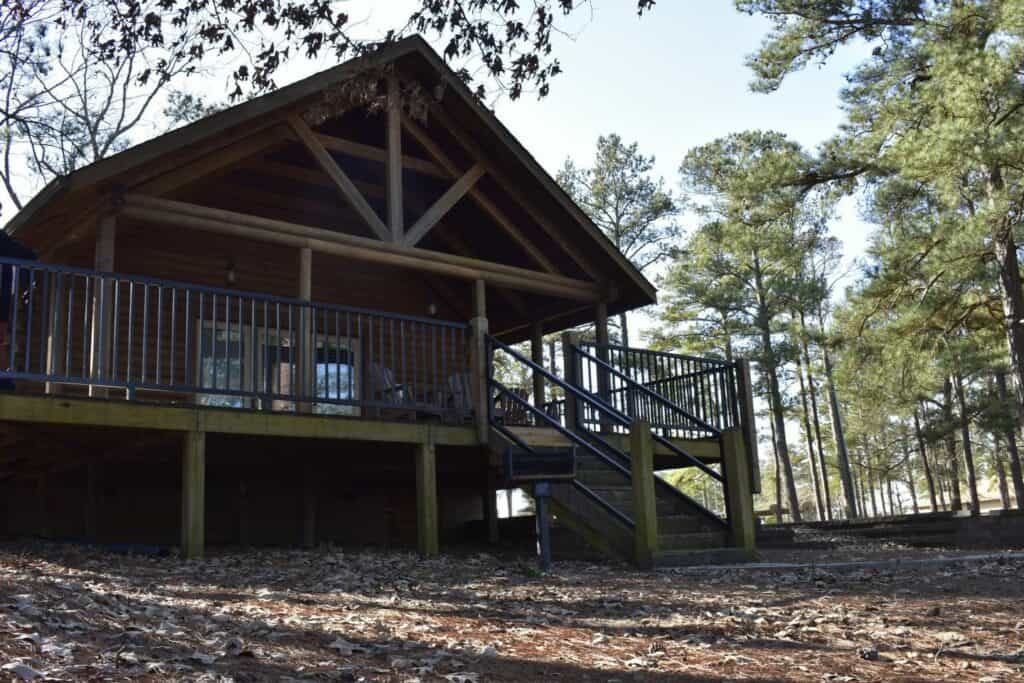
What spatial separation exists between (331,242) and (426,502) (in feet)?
11.4

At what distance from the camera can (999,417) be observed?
22922 mm

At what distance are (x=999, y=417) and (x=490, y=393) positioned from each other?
688 inches

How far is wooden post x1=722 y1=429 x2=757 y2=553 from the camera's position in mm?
9406

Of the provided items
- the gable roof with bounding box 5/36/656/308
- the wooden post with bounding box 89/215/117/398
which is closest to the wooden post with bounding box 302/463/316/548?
the wooden post with bounding box 89/215/117/398

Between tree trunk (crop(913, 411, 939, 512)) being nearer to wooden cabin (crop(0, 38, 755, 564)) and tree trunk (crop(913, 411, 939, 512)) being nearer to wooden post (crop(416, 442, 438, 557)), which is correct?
wooden cabin (crop(0, 38, 755, 564))

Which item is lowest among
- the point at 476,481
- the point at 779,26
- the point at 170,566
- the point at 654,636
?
the point at 654,636

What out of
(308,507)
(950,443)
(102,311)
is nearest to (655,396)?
(308,507)

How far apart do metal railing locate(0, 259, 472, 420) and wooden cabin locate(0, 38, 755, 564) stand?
0.06 m

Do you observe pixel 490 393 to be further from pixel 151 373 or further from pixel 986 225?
pixel 986 225

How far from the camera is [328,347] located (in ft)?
34.1

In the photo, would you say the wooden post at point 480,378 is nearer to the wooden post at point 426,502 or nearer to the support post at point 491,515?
the wooden post at point 426,502

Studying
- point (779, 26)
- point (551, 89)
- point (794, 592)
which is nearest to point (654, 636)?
point (794, 592)

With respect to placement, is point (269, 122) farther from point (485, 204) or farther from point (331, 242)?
point (485, 204)

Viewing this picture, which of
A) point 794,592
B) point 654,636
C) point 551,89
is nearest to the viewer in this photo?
point 654,636
